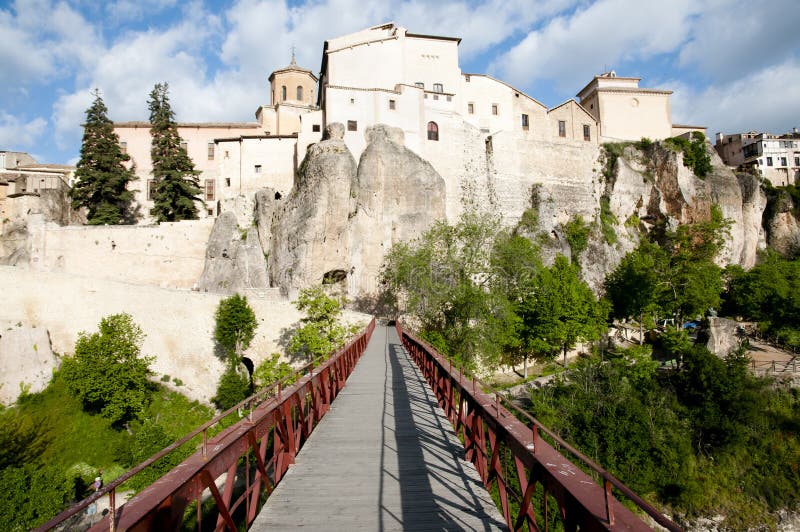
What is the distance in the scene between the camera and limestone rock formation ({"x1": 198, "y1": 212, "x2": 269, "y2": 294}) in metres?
30.2

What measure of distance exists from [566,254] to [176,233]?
3033cm

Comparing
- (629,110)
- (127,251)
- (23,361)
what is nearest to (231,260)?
(127,251)

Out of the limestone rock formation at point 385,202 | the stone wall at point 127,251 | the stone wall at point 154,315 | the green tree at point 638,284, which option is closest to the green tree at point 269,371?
the stone wall at point 154,315

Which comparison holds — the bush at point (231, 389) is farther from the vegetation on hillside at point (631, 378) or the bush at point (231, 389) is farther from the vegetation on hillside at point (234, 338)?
the vegetation on hillside at point (631, 378)

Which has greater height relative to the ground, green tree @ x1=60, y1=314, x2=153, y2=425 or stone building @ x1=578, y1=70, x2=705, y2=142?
stone building @ x1=578, y1=70, x2=705, y2=142

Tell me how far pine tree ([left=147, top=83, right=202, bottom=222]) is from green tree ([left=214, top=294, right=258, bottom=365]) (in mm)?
12903

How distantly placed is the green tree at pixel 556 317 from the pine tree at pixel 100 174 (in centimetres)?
3133

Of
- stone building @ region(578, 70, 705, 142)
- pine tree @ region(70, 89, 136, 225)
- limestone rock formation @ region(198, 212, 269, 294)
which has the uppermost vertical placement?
stone building @ region(578, 70, 705, 142)

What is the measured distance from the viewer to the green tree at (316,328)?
74.4 feet

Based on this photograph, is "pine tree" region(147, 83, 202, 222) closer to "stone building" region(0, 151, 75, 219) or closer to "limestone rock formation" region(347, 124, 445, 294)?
"stone building" region(0, 151, 75, 219)

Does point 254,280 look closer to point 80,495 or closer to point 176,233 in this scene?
point 176,233

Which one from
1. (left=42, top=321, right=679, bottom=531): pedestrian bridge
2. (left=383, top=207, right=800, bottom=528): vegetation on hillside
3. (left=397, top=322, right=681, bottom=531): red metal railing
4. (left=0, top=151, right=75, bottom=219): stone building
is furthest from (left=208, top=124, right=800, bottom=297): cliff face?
(left=397, top=322, right=681, bottom=531): red metal railing

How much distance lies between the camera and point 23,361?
72.2ft

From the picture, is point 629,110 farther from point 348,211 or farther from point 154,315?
point 154,315
